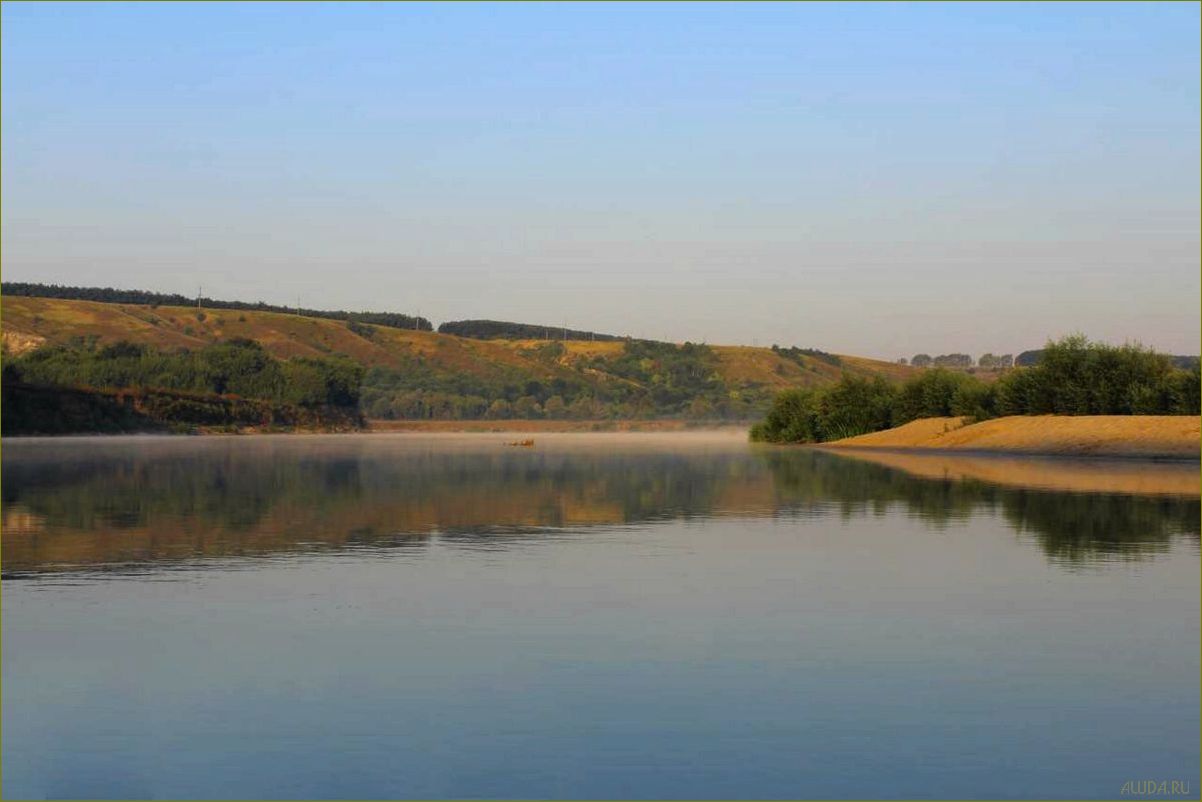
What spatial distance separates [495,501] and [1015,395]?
211 ft

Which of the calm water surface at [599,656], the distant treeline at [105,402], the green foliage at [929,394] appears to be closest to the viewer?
the calm water surface at [599,656]

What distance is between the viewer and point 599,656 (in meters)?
17.0

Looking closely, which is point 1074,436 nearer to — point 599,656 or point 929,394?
point 929,394

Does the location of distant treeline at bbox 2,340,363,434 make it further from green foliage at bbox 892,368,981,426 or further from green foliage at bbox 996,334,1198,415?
green foliage at bbox 996,334,1198,415

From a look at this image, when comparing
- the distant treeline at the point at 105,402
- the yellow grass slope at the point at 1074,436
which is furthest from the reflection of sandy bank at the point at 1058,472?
the distant treeline at the point at 105,402

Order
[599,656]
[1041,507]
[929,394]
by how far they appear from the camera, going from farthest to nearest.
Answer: [929,394] < [1041,507] < [599,656]

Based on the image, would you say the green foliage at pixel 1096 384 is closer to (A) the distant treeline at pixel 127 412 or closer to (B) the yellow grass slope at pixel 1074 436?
(B) the yellow grass slope at pixel 1074 436

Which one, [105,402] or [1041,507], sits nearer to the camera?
[1041,507]

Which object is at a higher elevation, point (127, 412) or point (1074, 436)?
point (1074, 436)

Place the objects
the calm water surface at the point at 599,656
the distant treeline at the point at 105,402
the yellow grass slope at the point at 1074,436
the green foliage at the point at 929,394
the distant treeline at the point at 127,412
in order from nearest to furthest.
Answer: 1. the calm water surface at the point at 599,656
2. the yellow grass slope at the point at 1074,436
3. the green foliage at the point at 929,394
4. the distant treeline at the point at 127,412
5. the distant treeline at the point at 105,402

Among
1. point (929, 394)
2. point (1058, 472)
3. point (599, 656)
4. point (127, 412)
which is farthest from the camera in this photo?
point (127, 412)

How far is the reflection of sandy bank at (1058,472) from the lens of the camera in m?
51.2

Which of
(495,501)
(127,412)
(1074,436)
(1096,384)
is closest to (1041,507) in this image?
(495,501)

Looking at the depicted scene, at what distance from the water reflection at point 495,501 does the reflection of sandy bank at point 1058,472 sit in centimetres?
12
